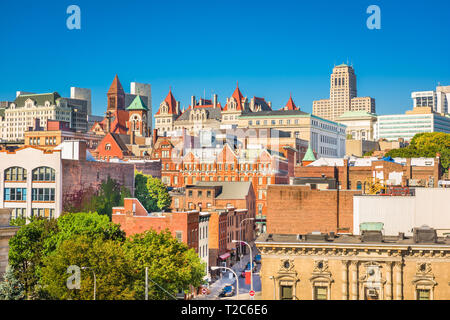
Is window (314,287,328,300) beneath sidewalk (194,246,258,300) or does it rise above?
above

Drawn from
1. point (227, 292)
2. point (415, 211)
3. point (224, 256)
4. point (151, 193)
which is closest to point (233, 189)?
point (151, 193)

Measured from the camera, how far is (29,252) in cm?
6650

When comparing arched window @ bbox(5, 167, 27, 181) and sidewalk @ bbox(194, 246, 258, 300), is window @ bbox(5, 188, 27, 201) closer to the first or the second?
arched window @ bbox(5, 167, 27, 181)

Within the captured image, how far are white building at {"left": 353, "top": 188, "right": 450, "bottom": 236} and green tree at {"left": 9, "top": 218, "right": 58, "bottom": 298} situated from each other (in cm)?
3227

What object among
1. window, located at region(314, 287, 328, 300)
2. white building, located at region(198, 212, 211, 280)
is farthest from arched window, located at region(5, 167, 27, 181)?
window, located at region(314, 287, 328, 300)

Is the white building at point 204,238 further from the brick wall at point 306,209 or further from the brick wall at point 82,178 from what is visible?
the brick wall at point 82,178

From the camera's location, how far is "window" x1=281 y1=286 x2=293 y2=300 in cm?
5153

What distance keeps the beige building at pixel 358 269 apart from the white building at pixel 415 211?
526 inches

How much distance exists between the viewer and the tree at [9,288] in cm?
5734

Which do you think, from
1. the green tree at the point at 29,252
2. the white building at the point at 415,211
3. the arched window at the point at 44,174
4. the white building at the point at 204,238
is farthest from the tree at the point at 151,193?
the white building at the point at 415,211
